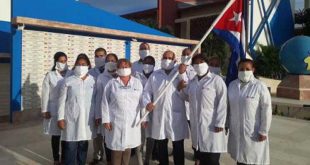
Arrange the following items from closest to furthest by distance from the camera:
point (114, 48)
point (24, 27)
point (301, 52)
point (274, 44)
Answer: point (24, 27) < point (114, 48) < point (301, 52) < point (274, 44)

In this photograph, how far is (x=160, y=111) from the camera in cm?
479

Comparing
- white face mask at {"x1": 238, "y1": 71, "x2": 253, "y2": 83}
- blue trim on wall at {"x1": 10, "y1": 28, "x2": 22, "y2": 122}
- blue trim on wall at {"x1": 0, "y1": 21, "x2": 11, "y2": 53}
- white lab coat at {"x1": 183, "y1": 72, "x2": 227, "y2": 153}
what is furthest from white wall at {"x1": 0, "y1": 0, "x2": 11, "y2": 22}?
white face mask at {"x1": 238, "y1": 71, "x2": 253, "y2": 83}

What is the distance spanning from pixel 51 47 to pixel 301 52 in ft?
25.9

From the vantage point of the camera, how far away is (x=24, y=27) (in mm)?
8414

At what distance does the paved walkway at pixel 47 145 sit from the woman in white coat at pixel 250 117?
Result: 1521mm

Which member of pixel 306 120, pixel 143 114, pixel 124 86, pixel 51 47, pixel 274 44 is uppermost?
pixel 274 44

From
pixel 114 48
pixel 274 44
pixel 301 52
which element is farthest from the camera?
pixel 274 44

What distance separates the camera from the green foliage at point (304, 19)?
2051cm

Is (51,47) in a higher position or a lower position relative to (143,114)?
higher

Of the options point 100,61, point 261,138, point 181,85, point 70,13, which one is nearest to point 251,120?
point 261,138

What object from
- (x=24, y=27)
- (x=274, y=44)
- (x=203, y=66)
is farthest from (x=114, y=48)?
(x=274, y=44)

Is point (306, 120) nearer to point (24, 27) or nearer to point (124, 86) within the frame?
point (124, 86)

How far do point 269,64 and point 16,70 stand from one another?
496 inches

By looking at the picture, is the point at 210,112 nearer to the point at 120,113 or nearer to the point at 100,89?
the point at 120,113
